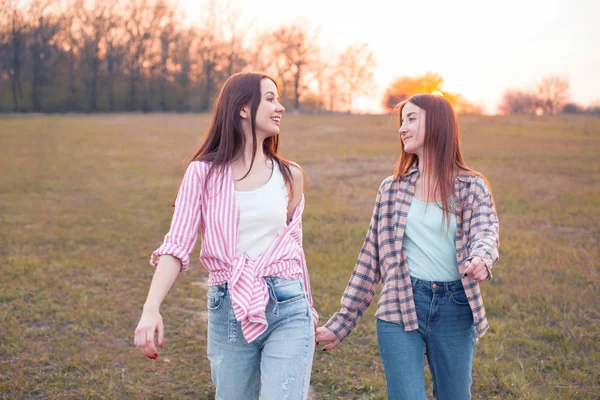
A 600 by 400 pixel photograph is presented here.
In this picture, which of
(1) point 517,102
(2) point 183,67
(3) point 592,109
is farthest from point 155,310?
(1) point 517,102

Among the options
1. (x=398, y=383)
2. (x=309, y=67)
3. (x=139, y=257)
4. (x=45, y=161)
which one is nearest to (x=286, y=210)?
(x=398, y=383)

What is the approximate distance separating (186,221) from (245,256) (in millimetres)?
311

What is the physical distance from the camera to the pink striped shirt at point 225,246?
8.43ft

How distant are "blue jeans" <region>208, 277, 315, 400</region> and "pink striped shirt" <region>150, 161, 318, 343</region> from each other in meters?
0.06

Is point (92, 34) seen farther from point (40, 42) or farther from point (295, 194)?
point (295, 194)

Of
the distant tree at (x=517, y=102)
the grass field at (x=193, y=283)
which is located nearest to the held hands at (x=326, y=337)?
the grass field at (x=193, y=283)

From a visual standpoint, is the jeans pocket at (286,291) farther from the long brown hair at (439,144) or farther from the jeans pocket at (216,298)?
the long brown hair at (439,144)

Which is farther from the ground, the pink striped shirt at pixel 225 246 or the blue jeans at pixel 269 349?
the pink striped shirt at pixel 225 246

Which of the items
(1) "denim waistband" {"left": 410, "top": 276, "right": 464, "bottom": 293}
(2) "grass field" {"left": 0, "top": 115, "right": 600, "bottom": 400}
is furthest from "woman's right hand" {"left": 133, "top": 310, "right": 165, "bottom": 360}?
(2) "grass field" {"left": 0, "top": 115, "right": 600, "bottom": 400}

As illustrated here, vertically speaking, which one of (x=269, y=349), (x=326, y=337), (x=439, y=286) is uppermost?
(x=439, y=286)

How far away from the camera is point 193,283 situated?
25.9ft

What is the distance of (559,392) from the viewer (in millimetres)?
4613

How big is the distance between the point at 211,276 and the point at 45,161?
67.4ft

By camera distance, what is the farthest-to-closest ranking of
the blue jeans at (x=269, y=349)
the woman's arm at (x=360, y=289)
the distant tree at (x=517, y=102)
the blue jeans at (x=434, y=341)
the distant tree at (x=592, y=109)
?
the distant tree at (x=517, y=102)
the distant tree at (x=592, y=109)
the woman's arm at (x=360, y=289)
the blue jeans at (x=434, y=341)
the blue jeans at (x=269, y=349)
